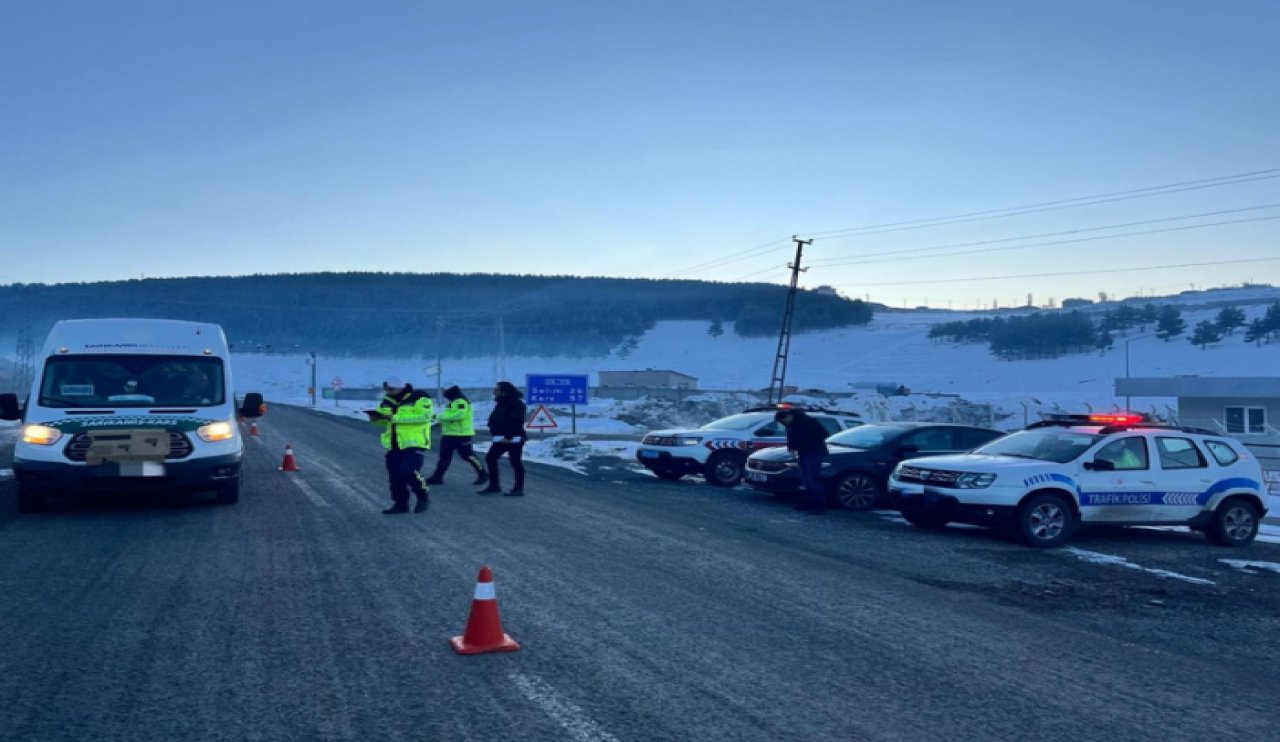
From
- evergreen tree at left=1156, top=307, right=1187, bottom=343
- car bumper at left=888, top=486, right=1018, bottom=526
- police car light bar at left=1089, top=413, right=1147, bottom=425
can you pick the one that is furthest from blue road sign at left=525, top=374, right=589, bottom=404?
evergreen tree at left=1156, top=307, right=1187, bottom=343

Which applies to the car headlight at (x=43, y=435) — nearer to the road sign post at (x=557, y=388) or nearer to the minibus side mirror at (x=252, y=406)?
the minibus side mirror at (x=252, y=406)

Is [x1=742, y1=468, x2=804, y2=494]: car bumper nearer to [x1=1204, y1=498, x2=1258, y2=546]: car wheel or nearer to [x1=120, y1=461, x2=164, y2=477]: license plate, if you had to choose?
[x1=1204, y1=498, x2=1258, y2=546]: car wheel

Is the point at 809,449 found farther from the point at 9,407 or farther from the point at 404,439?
the point at 9,407

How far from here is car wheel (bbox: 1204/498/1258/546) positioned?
12.2 m

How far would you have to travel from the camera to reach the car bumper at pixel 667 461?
61.4 feet

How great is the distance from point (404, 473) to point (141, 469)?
3008 mm

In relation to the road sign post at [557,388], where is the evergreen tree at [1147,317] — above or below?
above

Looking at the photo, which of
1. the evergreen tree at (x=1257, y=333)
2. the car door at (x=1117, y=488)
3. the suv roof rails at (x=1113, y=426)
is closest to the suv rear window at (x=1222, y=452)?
the suv roof rails at (x=1113, y=426)

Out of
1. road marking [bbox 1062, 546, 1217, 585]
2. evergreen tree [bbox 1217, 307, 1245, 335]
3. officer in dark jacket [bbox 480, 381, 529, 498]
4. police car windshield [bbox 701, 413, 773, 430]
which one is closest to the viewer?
road marking [bbox 1062, 546, 1217, 585]

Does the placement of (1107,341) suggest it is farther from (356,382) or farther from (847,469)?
(847,469)

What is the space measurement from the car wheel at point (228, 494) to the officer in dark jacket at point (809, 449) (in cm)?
737

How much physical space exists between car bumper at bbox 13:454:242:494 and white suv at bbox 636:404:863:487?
884 cm

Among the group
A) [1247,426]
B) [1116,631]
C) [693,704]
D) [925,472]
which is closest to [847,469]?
[925,472]

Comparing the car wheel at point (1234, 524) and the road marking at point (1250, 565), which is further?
the car wheel at point (1234, 524)
